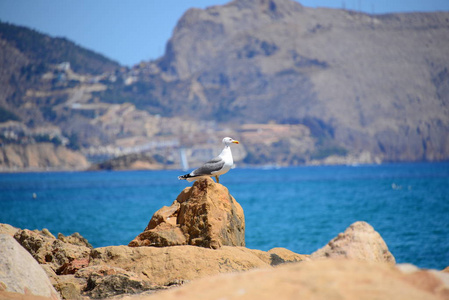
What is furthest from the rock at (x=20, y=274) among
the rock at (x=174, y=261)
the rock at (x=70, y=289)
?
the rock at (x=174, y=261)

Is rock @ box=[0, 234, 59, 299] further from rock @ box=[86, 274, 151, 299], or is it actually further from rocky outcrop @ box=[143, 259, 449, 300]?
rocky outcrop @ box=[143, 259, 449, 300]

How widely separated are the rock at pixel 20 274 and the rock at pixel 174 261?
2.03m

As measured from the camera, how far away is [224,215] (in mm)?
10398

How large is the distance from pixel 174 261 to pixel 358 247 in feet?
14.7

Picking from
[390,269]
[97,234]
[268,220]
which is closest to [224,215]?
[390,269]

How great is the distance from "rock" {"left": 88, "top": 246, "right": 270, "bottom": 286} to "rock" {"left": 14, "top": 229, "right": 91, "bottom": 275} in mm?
533

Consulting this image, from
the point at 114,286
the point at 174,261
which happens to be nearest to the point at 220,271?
the point at 174,261

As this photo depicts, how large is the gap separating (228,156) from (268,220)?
109 feet

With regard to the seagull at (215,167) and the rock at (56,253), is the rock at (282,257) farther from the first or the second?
the rock at (56,253)

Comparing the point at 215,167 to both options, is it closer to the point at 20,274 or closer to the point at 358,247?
the point at 358,247

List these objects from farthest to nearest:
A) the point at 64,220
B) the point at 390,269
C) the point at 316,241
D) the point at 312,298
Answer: the point at 64,220 → the point at 316,241 → the point at 390,269 → the point at 312,298

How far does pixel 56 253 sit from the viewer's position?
11.1 m

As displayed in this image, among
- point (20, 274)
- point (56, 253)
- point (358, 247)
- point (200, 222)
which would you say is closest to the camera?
point (20, 274)

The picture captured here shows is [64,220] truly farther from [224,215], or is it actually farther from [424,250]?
[224,215]
